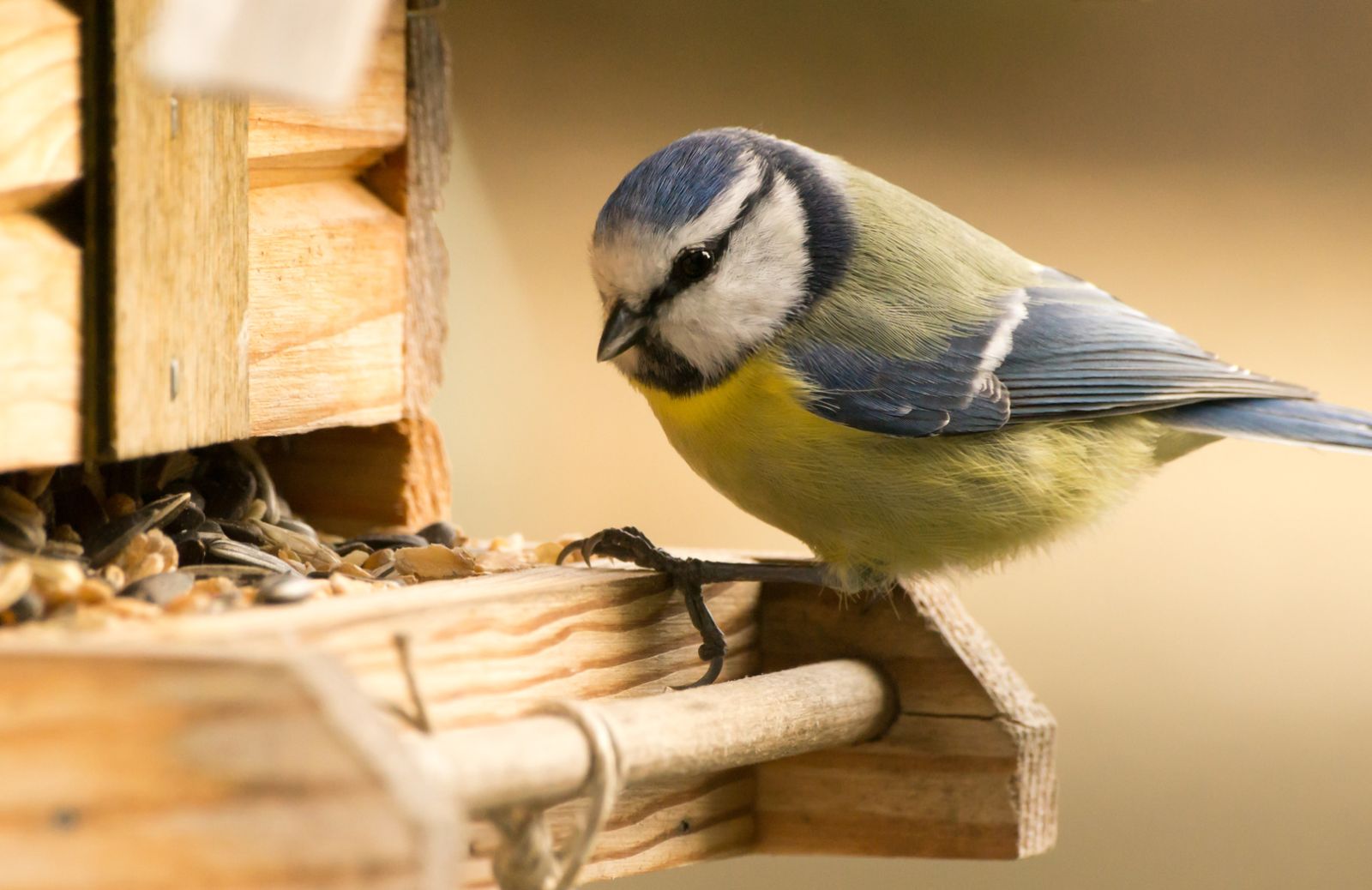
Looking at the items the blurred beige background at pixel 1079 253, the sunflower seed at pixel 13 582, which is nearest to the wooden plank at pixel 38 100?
the sunflower seed at pixel 13 582

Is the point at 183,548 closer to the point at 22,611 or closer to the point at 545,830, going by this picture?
the point at 22,611

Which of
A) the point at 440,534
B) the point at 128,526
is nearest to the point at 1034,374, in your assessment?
the point at 440,534

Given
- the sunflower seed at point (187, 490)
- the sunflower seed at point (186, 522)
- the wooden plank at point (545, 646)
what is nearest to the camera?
the wooden plank at point (545, 646)

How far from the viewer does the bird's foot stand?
1690 millimetres

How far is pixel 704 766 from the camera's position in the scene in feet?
4.32

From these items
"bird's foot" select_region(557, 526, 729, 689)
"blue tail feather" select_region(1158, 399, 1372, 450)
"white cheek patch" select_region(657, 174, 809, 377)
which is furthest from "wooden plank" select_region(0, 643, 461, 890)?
"blue tail feather" select_region(1158, 399, 1372, 450)

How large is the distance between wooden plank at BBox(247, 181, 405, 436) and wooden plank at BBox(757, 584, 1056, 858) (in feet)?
1.81

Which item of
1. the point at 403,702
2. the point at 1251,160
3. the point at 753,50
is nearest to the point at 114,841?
the point at 403,702

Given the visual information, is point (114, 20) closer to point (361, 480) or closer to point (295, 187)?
point (295, 187)

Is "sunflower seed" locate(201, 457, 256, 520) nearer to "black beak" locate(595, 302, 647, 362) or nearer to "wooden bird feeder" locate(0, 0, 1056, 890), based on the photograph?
"wooden bird feeder" locate(0, 0, 1056, 890)

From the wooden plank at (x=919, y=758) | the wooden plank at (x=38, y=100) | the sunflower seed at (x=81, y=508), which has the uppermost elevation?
the wooden plank at (x=38, y=100)

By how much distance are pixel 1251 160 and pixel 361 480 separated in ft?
6.46

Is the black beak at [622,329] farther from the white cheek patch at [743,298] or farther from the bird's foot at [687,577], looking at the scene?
the bird's foot at [687,577]

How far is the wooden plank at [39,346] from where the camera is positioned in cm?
126
